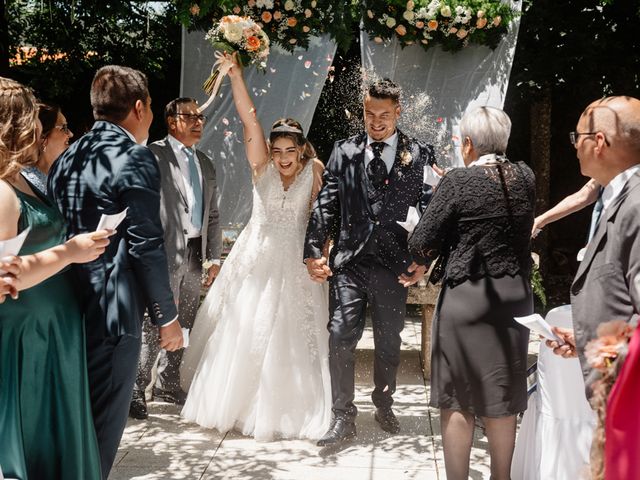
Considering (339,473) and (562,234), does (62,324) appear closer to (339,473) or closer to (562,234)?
(339,473)

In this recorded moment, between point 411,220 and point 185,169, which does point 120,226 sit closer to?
point 411,220

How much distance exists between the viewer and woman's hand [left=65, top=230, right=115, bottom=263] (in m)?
2.90

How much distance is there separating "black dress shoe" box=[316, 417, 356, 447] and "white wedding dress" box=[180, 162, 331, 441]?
174mm

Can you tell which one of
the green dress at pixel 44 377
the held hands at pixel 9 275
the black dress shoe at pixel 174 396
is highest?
the held hands at pixel 9 275

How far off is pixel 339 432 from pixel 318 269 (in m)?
0.99

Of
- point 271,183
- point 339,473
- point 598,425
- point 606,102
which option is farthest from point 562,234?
point 598,425

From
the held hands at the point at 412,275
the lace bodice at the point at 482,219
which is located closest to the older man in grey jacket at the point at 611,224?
the lace bodice at the point at 482,219

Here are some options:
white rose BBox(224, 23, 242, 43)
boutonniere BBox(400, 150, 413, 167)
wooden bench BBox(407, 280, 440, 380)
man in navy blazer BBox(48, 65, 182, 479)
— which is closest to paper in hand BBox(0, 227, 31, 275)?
man in navy blazer BBox(48, 65, 182, 479)

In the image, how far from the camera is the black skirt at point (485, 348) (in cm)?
351

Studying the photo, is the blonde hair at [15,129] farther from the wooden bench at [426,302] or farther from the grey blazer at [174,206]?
the wooden bench at [426,302]

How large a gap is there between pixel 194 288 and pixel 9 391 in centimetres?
261

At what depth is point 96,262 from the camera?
3355 millimetres

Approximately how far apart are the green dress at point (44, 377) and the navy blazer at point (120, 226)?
17cm

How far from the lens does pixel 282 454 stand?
181 inches
